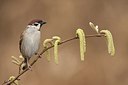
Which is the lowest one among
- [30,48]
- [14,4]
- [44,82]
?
[44,82]

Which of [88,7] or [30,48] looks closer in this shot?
[30,48]

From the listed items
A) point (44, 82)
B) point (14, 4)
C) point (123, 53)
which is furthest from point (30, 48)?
point (14, 4)

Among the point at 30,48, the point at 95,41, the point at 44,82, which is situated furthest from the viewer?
the point at 95,41

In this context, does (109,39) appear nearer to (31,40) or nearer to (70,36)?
(31,40)

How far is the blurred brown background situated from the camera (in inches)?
308

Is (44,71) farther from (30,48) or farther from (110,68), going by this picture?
(30,48)

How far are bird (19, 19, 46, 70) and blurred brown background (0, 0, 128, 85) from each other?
4.53m

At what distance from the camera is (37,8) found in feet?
28.5

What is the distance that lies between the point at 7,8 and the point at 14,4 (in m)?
0.14

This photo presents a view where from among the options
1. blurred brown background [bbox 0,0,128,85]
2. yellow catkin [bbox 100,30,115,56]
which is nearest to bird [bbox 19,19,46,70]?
yellow catkin [bbox 100,30,115,56]

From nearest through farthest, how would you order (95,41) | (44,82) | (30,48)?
(30,48)
(44,82)
(95,41)

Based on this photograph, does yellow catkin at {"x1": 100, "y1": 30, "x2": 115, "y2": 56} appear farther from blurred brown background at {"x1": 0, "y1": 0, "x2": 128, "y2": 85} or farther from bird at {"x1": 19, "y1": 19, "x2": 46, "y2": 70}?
blurred brown background at {"x1": 0, "y1": 0, "x2": 128, "y2": 85}

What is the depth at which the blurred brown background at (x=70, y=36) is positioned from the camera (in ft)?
25.7

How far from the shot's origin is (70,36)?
8.23m
